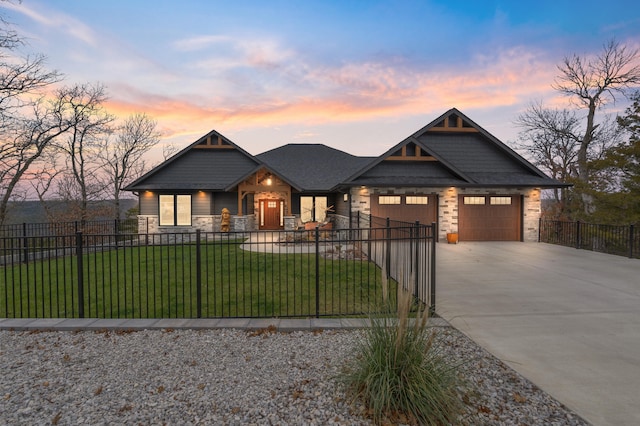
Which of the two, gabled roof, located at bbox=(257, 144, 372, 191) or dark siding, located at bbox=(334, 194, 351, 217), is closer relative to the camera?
dark siding, located at bbox=(334, 194, 351, 217)

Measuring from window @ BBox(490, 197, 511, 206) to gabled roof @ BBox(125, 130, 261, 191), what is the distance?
14202 millimetres

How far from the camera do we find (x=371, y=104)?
20594 mm

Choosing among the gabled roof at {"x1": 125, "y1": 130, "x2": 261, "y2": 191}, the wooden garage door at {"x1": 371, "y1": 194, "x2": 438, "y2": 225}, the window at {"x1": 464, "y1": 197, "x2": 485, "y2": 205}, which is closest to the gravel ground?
the wooden garage door at {"x1": 371, "y1": 194, "x2": 438, "y2": 225}

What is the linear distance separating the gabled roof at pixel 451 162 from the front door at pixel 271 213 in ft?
24.8

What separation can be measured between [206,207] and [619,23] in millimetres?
29103

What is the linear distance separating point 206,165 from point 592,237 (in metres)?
22.5

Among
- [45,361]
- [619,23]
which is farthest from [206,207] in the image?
[619,23]

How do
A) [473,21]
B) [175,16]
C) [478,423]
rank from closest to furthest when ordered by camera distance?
[478,423] < [175,16] < [473,21]

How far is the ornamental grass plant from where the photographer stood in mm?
2924

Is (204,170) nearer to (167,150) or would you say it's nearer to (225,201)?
(225,201)

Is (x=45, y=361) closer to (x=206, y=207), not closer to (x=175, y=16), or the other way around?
(x=175, y=16)

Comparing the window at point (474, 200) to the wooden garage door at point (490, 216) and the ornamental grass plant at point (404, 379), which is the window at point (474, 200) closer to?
the wooden garage door at point (490, 216)

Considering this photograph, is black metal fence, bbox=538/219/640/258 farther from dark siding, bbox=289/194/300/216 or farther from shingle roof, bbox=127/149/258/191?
shingle roof, bbox=127/149/258/191

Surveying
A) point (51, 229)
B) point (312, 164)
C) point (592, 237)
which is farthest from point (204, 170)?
point (592, 237)
